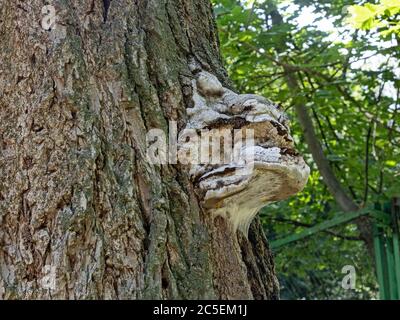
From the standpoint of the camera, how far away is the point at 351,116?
230 inches

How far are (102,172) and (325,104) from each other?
3958 mm

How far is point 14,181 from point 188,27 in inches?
31.0

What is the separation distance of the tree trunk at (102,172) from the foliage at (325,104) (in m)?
1.91

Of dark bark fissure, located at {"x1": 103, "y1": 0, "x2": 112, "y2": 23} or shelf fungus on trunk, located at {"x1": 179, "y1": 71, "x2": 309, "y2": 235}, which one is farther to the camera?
dark bark fissure, located at {"x1": 103, "y1": 0, "x2": 112, "y2": 23}

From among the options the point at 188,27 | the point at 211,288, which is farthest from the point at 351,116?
the point at 211,288

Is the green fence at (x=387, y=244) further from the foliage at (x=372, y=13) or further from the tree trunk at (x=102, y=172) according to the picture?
the tree trunk at (x=102, y=172)

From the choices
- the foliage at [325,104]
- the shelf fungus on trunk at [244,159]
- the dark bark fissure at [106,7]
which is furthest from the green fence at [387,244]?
the dark bark fissure at [106,7]

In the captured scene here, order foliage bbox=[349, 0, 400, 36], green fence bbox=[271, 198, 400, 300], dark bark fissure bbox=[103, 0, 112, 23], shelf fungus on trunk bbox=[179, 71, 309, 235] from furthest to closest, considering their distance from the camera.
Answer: green fence bbox=[271, 198, 400, 300]
foliage bbox=[349, 0, 400, 36]
dark bark fissure bbox=[103, 0, 112, 23]
shelf fungus on trunk bbox=[179, 71, 309, 235]

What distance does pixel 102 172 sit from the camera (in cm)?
196

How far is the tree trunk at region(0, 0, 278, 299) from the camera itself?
1863mm

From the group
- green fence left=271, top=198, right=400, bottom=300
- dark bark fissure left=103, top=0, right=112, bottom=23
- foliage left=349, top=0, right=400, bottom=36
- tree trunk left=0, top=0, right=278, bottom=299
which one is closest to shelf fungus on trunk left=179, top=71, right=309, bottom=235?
tree trunk left=0, top=0, right=278, bottom=299

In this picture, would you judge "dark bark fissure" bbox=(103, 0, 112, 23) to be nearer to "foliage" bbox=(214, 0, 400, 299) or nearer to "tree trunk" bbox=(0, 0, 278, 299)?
"tree trunk" bbox=(0, 0, 278, 299)

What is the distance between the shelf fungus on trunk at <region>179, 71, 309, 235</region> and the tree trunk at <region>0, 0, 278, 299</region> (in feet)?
0.17
